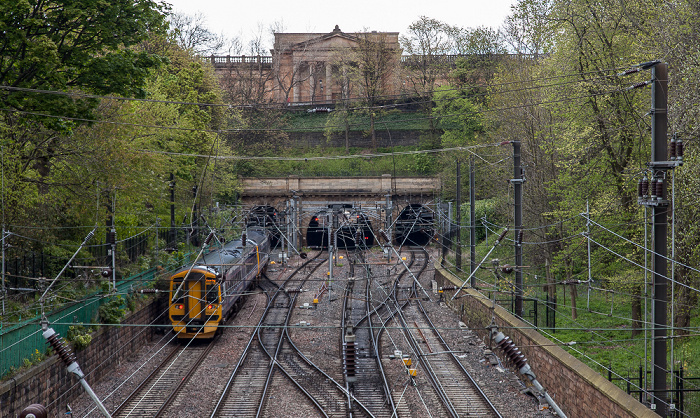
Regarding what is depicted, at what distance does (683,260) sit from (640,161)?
4.14 meters

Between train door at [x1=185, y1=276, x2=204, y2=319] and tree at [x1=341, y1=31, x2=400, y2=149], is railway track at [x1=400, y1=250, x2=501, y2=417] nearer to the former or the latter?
train door at [x1=185, y1=276, x2=204, y2=319]

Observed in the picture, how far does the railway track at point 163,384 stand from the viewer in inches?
519

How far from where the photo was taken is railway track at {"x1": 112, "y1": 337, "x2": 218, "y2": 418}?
13173 millimetres

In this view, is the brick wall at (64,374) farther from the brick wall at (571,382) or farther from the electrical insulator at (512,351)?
the electrical insulator at (512,351)

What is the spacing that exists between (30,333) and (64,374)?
1506mm

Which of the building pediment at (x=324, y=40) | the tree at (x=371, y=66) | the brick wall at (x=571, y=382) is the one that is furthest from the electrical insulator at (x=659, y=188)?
the building pediment at (x=324, y=40)

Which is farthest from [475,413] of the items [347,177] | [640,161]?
[347,177]

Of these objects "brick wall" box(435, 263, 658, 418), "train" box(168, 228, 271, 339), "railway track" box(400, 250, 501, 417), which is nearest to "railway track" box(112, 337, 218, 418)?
"train" box(168, 228, 271, 339)

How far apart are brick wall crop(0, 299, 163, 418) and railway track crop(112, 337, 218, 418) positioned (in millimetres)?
1292

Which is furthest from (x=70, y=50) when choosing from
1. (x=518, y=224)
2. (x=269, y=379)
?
(x=518, y=224)

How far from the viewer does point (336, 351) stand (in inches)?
740

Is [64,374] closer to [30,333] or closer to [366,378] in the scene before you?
[30,333]

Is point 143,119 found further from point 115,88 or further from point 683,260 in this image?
point 683,260

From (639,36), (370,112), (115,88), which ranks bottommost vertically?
(115,88)
